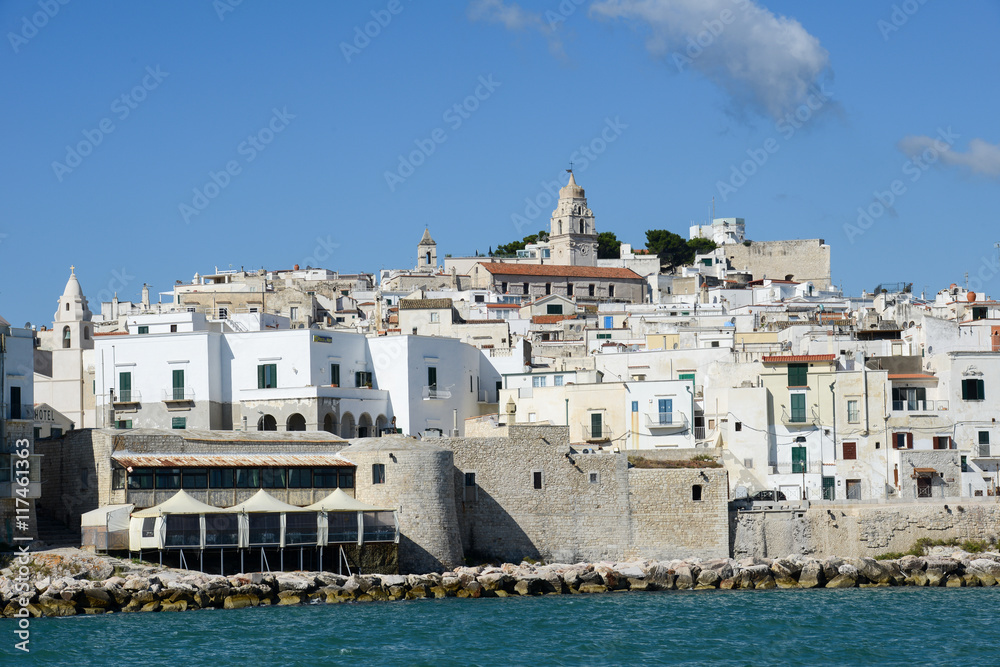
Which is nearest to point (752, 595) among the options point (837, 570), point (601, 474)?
point (837, 570)

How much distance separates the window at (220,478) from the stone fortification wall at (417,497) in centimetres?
384

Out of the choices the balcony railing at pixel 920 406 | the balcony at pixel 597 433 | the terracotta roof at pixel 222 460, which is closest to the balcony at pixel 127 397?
the terracotta roof at pixel 222 460

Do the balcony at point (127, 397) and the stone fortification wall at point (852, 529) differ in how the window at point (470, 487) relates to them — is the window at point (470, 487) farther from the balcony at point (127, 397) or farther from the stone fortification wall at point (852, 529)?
the balcony at point (127, 397)

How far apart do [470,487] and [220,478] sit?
7876 millimetres

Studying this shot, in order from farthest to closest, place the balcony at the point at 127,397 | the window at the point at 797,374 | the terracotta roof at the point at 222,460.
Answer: the balcony at the point at 127,397
the window at the point at 797,374
the terracotta roof at the point at 222,460

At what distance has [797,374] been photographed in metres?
50.6

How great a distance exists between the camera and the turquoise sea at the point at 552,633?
33750mm

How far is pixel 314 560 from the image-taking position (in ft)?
140

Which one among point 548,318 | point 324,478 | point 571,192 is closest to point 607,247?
point 571,192

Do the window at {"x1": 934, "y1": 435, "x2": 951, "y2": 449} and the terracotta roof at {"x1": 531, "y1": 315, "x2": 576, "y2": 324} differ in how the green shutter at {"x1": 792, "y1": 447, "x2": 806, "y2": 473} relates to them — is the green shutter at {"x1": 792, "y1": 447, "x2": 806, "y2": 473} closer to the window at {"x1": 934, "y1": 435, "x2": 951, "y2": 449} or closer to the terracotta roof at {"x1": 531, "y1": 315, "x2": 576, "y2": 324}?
the window at {"x1": 934, "y1": 435, "x2": 951, "y2": 449}

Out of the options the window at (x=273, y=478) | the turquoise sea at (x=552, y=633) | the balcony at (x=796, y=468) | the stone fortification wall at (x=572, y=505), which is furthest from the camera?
the balcony at (x=796, y=468)

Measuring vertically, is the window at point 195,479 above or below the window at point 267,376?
below

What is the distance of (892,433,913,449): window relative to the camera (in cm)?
4997

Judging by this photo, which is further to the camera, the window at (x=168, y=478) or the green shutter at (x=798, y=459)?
the green shutter at (x=798, y=459)
